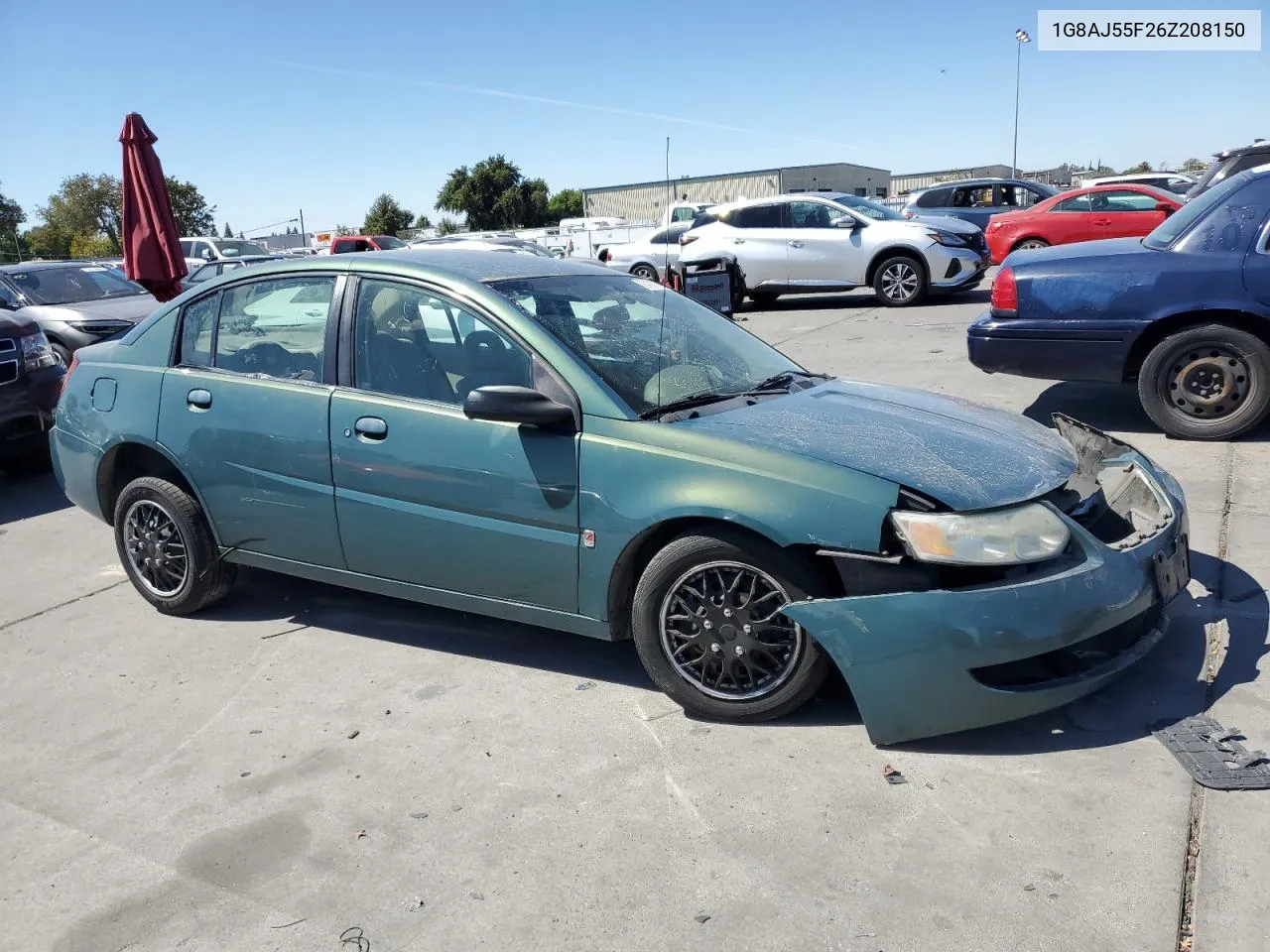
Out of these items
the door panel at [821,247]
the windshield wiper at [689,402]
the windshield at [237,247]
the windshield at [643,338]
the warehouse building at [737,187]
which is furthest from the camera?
the warehouse building at [737,187]

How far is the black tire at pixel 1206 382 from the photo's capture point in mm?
6086

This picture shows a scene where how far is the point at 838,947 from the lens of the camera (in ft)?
7.76

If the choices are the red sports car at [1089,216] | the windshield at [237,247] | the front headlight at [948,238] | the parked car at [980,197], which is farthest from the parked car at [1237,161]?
the windshield at [237,247]

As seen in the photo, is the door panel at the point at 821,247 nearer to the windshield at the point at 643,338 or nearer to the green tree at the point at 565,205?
the windshield at the point at 643,338

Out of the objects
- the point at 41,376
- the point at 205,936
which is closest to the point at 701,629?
the point at 205,936

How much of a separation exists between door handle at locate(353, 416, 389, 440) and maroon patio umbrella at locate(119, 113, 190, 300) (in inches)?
275

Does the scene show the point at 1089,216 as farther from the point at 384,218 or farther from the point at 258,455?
the point at 384,218

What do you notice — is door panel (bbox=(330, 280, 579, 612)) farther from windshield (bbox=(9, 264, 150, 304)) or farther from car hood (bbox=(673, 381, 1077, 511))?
windshield (bbox=(9, 264, 150, 304))

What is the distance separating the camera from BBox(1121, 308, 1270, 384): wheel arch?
6.05 meters

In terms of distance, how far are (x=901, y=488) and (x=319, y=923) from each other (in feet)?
6.57

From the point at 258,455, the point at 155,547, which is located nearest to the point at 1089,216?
the point at 258,455

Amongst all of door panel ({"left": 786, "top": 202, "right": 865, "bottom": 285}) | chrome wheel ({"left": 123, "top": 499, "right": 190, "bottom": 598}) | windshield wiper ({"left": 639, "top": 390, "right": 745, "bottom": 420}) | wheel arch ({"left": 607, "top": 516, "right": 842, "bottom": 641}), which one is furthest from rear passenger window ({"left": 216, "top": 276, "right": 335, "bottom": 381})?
door panel ({"left": 786, "top": 202, "right": 865, "bottom": 285})

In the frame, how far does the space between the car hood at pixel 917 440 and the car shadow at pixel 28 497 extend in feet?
18.0

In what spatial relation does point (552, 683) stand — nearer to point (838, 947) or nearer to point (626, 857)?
point (626, 857)
